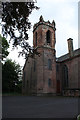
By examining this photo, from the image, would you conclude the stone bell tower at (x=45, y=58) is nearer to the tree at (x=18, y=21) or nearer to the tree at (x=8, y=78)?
the tree at (x=8, y=78)

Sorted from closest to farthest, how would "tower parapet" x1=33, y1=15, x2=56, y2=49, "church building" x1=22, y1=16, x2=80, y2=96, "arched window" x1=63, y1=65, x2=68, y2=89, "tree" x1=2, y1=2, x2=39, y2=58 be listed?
"tree" x1=2, y1=2, x2=39, y2=58 → "church building" x1=22, y1=16, x2=80, y2=96 → "tower parapet" x1=33, y1=15, x2=56, y2=49 → "arched window" x1=63, y1=65, x2=68, y2=89

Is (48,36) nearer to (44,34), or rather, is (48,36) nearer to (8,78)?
(44,34)

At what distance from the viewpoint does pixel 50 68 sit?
28.6 m

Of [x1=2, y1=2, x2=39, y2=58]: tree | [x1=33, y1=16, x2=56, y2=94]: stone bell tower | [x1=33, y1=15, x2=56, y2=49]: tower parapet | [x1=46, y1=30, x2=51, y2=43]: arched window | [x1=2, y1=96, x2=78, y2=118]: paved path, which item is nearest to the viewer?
[x1=2, y1=2, x2=39, y2=58]: tree

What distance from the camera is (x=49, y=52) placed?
29062mm

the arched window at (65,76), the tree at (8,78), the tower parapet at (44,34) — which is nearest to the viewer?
the tower parapet at (44,34)

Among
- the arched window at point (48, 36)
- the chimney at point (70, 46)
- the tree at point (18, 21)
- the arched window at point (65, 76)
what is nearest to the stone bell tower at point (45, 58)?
the arched window at point (48, 36)

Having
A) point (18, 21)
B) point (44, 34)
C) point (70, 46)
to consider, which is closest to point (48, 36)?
point (44, 34)

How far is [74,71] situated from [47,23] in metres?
11.6

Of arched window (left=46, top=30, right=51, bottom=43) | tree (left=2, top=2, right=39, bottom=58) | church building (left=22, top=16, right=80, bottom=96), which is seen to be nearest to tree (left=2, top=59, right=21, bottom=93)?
church building (left=22, top=16, right=80, bottom=96)

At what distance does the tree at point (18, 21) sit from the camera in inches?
207

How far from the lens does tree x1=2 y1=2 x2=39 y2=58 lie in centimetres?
525

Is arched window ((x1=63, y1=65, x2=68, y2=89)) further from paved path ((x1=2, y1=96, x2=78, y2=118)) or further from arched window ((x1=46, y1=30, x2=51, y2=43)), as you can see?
paved path ((x1=2, y1=96, x2=78, y2=118))

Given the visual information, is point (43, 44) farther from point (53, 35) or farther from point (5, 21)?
point (5, 21)
